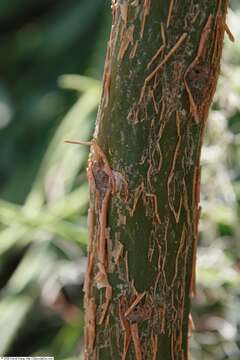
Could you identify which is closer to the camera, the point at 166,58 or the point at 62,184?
the point at 166,58

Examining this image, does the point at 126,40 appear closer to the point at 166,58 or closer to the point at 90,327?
the point at 166,58

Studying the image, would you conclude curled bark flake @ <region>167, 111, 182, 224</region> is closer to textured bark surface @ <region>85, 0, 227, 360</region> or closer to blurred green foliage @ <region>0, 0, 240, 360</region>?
textured bark surface @ <region>85, 0, 227, 360</region>

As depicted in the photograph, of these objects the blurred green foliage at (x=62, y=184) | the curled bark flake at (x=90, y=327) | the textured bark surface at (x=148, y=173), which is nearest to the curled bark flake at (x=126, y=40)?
the textured bark surface at (x=148, y=173)

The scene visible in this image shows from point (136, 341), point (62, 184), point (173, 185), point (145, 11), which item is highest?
point (62, 184)

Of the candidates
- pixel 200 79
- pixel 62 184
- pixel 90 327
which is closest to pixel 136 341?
pixel 90 327

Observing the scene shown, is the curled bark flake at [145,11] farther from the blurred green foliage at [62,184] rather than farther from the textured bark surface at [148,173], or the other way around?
the blurred green foliage at [62,184]

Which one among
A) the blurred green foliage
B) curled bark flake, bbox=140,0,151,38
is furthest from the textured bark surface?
the blurred green foliage

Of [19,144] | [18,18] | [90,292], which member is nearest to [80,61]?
[19,144]
